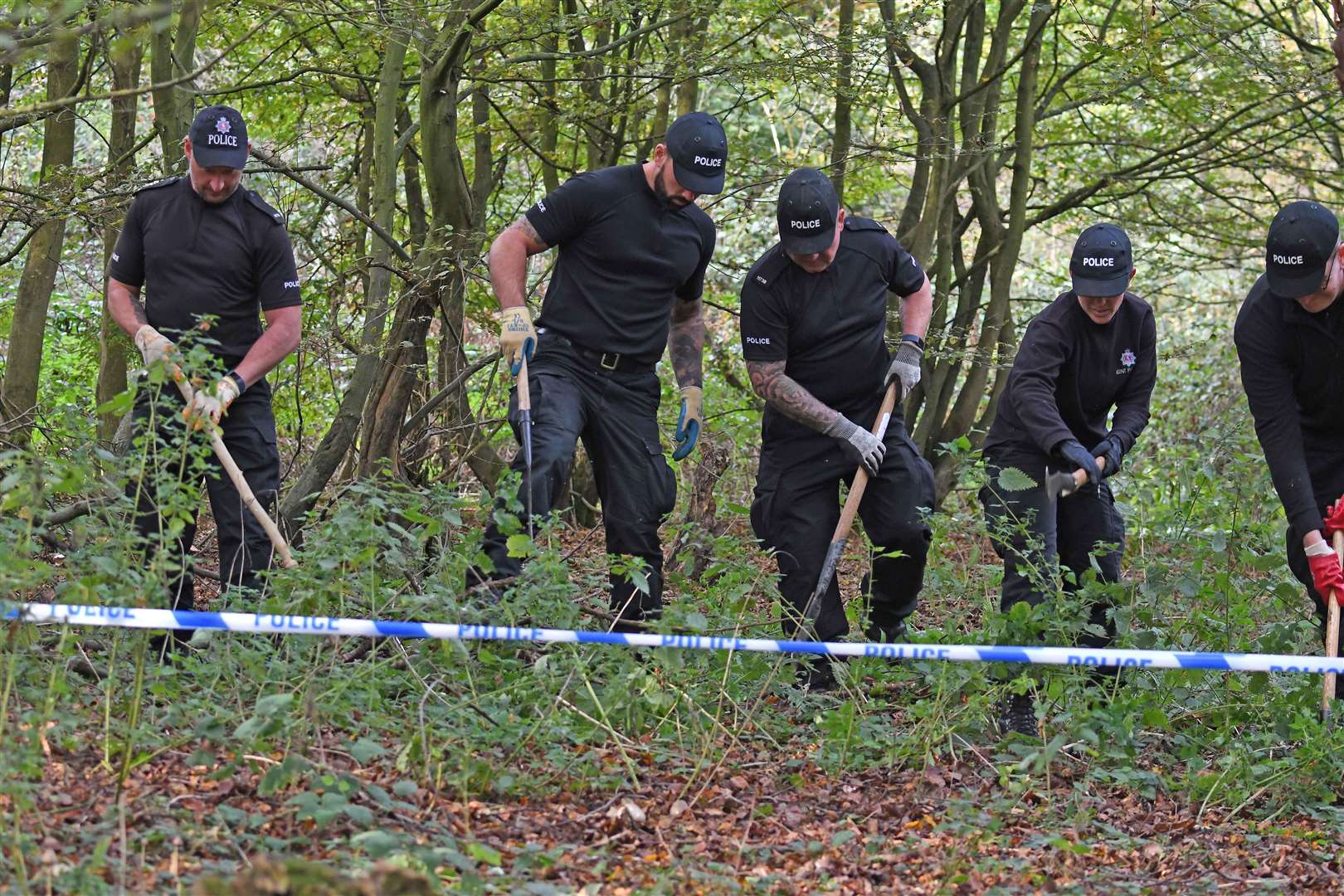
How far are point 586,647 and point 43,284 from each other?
4553 millimetres

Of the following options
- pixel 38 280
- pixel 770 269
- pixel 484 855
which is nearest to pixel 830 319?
pixel 770 269

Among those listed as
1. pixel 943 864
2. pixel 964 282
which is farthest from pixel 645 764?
pixel 964 282

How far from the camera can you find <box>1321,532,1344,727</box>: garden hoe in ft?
16.3

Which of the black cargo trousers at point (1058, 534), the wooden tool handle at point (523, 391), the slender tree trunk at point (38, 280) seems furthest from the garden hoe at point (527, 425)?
the slender tree trunk at point (38, 280)

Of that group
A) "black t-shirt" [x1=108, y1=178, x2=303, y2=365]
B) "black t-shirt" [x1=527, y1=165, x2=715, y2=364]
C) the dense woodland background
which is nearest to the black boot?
the dense woodland background

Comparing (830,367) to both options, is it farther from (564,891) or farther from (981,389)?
(981,389)

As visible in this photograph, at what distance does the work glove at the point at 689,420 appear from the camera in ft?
20.1

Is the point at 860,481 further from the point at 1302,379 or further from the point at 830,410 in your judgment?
the point at 1302,379

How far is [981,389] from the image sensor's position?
948cm

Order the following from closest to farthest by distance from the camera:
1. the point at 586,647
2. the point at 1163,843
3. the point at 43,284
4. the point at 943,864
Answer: the point at 943,864 < the point at 1163,843 < the point at 586,647 < the point at 43,284

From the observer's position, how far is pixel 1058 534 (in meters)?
5.86

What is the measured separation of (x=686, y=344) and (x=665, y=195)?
0.74 m

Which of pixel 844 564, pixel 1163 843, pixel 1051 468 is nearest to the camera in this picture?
pixel 1163 843

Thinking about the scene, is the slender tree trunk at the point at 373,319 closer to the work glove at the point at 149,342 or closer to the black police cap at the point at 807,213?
the work glove at the point at 149,342
